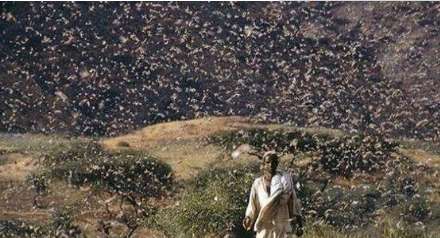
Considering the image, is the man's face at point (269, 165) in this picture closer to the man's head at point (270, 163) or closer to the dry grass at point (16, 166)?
the man's head at point (270, 163)

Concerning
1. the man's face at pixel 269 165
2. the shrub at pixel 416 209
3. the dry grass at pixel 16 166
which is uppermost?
the dry grass at pixel 16 166

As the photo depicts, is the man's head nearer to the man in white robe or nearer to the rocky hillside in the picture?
the man in white robe

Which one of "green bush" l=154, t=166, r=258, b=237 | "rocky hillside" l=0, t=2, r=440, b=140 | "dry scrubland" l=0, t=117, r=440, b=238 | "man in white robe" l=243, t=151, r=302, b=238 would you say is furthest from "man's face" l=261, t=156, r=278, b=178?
"rocky hillside" l=0, t=2, r=440, b=140

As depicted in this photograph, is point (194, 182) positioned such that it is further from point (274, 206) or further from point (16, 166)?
point (274, 206)

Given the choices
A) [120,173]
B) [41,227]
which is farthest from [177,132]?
[41,227]

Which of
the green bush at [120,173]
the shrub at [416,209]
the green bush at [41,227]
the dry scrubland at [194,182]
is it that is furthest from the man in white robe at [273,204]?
the green bush at [120,173]

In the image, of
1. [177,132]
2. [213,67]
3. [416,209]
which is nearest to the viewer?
[416,209]
